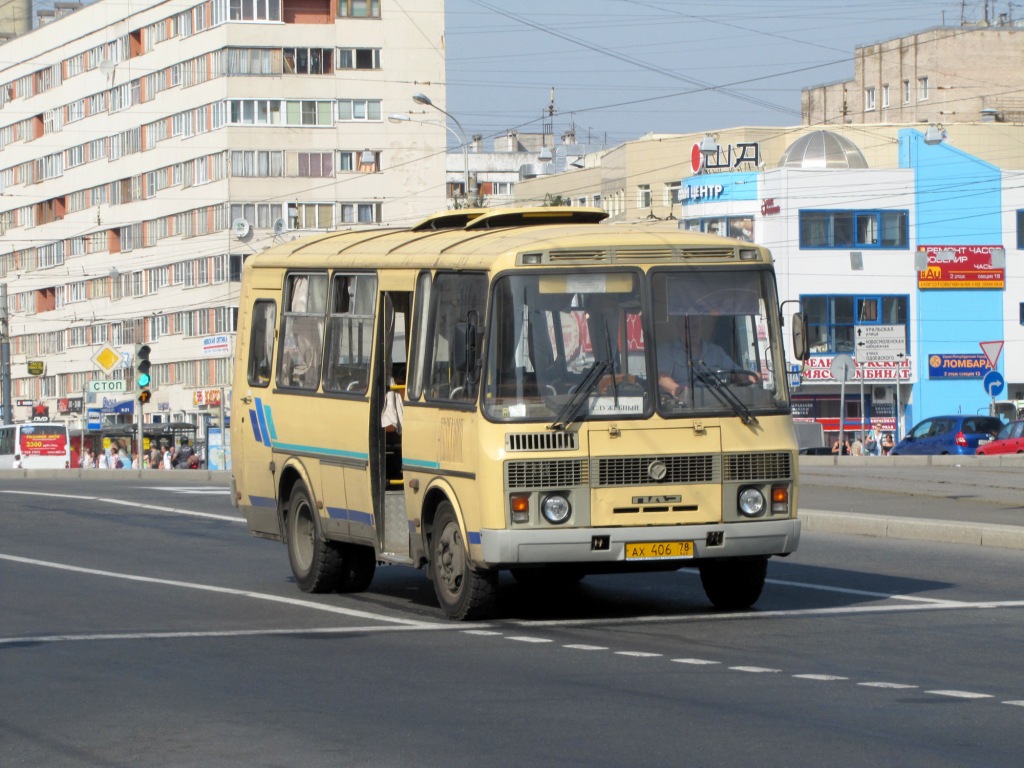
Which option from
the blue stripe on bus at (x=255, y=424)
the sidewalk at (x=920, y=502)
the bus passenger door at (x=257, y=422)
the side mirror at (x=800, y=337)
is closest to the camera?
the side mirror at (x=800, y=337)

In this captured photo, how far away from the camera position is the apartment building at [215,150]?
9256 cm

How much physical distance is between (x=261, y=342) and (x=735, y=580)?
17.1 feet

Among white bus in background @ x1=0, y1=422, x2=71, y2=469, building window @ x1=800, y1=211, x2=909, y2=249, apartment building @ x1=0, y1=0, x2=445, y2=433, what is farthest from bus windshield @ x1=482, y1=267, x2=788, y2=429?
apartment building @ x1=0, y1=0, x2=445, y2=433

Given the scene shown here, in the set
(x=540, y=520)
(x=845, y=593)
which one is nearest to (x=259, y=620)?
(x=540, y=520)

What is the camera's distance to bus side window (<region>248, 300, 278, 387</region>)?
53.9 ft

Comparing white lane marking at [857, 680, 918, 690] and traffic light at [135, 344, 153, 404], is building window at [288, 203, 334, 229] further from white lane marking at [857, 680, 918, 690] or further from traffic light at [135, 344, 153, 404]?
white lane marking at [857, 680, 918, 690]

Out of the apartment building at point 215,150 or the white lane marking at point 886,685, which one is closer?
the white lane marking at point 886,685

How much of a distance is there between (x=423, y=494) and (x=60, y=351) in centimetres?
9687

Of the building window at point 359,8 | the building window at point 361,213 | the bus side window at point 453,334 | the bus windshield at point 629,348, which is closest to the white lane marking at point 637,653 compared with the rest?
the bus windshield at point 629,348

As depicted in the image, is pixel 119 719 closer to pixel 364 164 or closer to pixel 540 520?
pixel 540 520

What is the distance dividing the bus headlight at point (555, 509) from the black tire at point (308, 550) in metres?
3.26

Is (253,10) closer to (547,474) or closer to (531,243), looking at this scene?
(531,243)

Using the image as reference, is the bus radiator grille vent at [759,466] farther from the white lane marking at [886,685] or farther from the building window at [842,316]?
the building window at [842,316]

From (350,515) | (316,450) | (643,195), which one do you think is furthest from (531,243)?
(643,195)
